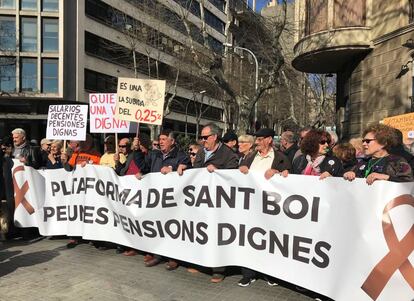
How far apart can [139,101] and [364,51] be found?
1033cm

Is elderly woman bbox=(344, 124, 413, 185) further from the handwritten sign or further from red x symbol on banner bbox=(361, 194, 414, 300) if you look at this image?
the handwritten sign

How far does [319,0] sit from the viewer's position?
627 inches

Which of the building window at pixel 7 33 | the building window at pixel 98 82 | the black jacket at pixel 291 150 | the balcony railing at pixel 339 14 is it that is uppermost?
the building window at pixel 7 33

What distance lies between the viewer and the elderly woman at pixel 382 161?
4035mm

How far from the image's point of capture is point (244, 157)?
612cm

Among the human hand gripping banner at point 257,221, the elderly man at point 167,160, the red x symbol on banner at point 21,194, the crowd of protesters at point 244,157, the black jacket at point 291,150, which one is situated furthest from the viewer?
the red x symbol on banner at point 21,194

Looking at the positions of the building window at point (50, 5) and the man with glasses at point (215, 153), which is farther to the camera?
the building window at point (50, 5)

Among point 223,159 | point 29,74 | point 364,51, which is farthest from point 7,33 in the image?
point 223,159

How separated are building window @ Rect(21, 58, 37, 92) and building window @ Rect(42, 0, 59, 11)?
14.5ft

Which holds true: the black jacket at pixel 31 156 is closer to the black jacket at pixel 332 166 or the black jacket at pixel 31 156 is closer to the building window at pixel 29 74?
the black jacket at pixel 332 166

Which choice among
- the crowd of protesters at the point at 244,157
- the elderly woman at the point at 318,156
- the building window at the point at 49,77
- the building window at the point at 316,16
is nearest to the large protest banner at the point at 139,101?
the crowd of protesters at the point at 244,157

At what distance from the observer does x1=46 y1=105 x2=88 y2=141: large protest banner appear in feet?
24.1

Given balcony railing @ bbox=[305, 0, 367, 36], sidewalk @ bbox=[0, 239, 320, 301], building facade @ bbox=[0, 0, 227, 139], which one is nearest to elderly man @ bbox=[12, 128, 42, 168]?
sidewalk @ bbox=[0, 239, 320, 301]

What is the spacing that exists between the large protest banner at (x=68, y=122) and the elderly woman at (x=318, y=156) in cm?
363
